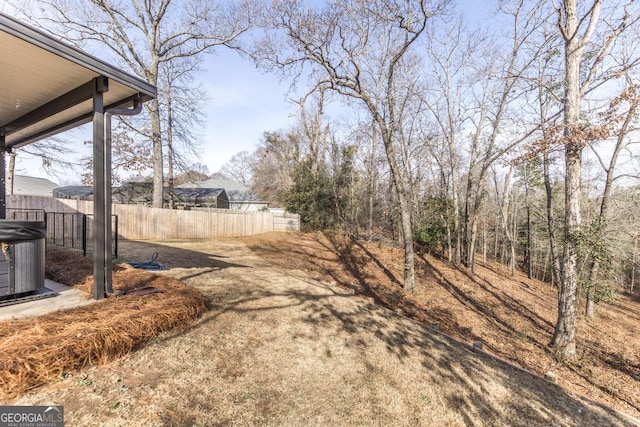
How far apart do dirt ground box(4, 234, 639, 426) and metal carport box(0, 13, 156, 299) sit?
151 centimetres

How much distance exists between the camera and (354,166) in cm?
1667

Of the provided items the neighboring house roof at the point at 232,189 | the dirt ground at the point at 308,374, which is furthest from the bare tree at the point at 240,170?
the dirt ground at the point at 308,374

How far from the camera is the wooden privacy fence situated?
10.9m

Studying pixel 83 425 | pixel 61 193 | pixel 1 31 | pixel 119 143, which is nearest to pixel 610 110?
pixel 83 425

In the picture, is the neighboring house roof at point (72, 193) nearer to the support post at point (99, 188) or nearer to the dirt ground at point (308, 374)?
the dirt ground at point (308, 374)

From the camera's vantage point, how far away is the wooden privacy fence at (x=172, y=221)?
10930 mm

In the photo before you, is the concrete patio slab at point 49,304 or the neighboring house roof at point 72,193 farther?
the neighboring house roof at point 72,193

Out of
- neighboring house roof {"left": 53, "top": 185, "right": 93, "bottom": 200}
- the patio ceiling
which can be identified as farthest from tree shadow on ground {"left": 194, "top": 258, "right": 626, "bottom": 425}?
neighboring house roof {"left": 53, "top": 185, "right": 93, "bottom": 200}

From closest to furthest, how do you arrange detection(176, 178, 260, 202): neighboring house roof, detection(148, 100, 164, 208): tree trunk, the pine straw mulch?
1. the pine straw mulch
2. detection(148, 100, 164, 208): tree trunk
3. detection(176, 178, 260, 202): neighboring house roof

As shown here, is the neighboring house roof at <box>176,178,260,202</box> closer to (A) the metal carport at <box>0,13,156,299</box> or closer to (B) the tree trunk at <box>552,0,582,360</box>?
(A) the metal carport at <box>0,13,156,299</box>

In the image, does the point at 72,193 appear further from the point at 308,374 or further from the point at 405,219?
the point at 308,374

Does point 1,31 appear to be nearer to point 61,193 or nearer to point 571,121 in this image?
point 571,121

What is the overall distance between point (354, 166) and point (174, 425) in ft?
52.3

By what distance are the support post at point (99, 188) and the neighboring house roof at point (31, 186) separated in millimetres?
33056
